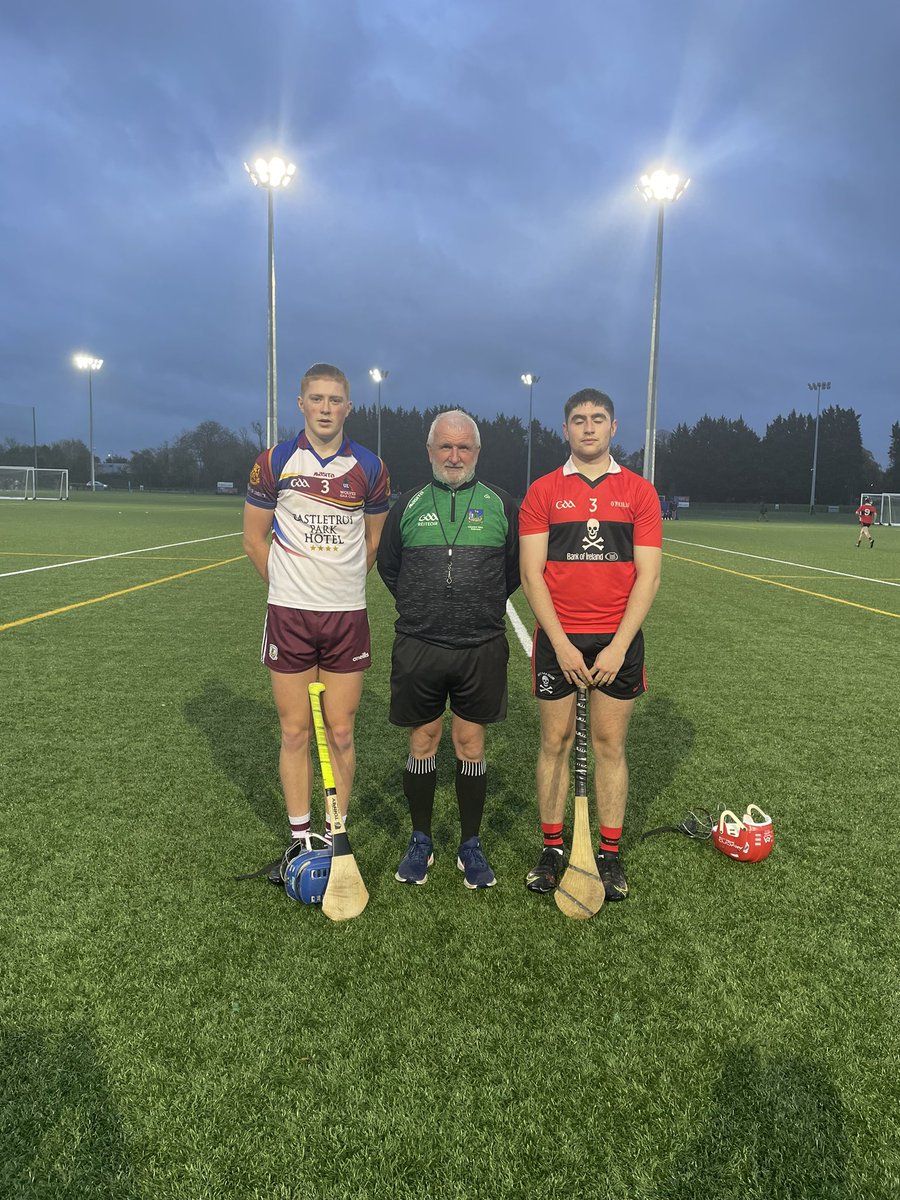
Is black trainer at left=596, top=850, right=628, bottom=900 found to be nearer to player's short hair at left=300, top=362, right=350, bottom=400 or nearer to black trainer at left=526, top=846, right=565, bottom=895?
black trainer at left=526, top=846, right=565, bottom=895

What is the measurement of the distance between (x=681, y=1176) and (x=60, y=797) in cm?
351

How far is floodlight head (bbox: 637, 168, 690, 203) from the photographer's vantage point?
25422 millimetres

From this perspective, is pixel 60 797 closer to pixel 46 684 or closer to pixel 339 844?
pixel 339 844

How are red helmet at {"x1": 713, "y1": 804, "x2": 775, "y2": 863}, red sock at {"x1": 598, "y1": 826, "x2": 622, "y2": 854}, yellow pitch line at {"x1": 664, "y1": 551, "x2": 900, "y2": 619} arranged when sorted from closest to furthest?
red sock at {"x1": 598, "y1": 826, "x2": 622, "y2": 854} → red helmet at {"x1": 713, "y1": 804, "x2": 775, "y2": 863} → yellow pitch line at {"x1": 664, "y1": 551, "x2": 900, "y2": 619}

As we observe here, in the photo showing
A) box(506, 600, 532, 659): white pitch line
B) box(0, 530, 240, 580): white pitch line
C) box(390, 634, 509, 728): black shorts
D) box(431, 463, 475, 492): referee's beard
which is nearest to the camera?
box(431, 463, 475, 492): referee's beard

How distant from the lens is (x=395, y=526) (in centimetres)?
326

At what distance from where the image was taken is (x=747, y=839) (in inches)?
136

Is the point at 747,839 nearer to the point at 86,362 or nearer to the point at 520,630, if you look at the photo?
the point at 520,630

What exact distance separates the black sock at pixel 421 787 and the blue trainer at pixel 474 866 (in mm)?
190

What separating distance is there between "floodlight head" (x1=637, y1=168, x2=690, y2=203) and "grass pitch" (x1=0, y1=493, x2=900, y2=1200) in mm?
25691

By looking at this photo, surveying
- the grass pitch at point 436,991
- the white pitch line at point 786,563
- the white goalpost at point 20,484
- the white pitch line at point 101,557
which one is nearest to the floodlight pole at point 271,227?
the white pitch line at point 101,557

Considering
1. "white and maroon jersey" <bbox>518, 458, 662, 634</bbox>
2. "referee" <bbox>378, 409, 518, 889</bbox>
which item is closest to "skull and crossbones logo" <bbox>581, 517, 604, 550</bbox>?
"white and maroon jersey" <bbox>518, 458, 662, 634</bbox>

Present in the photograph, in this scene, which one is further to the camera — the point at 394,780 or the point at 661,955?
the point at 394,780

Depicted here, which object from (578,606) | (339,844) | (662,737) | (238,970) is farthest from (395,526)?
(662,737)
